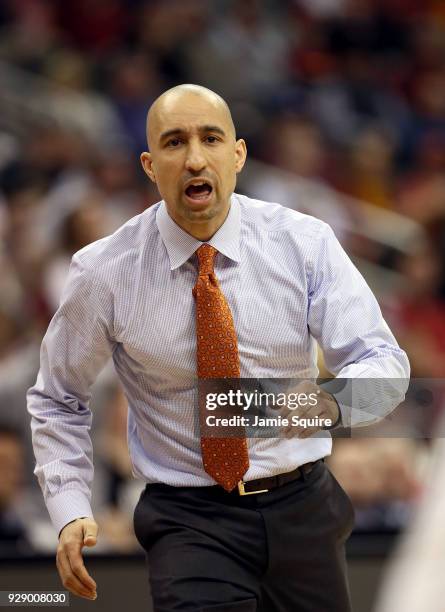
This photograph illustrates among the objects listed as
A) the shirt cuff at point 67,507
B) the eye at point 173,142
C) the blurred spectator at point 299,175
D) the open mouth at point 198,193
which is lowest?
the shirt cuff at point 67,507

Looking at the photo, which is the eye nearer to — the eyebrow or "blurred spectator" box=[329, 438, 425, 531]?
the eyebrow

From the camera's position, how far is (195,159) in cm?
212

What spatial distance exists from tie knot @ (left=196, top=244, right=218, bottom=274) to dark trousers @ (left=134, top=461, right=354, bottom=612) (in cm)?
43

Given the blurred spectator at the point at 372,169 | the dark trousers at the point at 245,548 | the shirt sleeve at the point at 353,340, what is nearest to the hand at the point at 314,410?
the shirt sleeve at the point at 353,340

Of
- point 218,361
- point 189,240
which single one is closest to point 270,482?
point 218,361

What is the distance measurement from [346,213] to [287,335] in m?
3.21

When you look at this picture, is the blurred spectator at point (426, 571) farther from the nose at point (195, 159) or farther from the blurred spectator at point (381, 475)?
the blurred spectator at point (381, 475)

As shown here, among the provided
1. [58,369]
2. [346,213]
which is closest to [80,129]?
[346,213]

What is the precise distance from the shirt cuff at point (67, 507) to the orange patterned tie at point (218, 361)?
0.26 meters

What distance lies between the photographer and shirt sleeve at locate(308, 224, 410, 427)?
208 cm

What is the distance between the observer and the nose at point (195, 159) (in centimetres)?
212

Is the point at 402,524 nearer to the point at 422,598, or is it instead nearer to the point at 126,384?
the point at 126,384

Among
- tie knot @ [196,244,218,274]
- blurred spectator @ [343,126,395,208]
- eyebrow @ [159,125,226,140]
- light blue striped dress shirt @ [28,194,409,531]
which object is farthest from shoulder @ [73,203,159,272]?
blurred spectator @ [343,126,395,208]

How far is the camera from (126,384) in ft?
7.59
